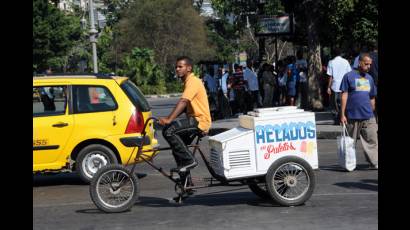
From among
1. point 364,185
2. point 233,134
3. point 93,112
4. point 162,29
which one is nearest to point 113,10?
point 162,29

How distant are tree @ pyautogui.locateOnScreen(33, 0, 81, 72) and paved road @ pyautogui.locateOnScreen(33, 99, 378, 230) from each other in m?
49.7

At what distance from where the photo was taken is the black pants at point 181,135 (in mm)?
8672

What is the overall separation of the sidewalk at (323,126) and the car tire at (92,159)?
6778mm

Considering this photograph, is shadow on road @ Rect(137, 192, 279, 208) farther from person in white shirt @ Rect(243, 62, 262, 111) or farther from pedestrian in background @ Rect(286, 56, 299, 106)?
person in white shirt @ Rect(243, 62, 262, 111)

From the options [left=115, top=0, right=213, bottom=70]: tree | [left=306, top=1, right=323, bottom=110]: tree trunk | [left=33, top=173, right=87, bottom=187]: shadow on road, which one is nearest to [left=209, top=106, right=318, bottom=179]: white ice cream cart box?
[left=33, top=173, right=87, bottom=187]: shadow on road

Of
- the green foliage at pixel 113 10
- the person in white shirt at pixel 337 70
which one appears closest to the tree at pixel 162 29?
the green foliage at pixel 113 10

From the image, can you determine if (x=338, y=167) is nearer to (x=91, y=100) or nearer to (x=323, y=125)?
(x=91, y=100)

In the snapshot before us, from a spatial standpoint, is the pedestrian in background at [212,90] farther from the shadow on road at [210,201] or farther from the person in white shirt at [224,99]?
the shadow on road at [210,201]

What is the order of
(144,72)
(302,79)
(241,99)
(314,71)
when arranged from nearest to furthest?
(314,71) < (241,99) < (302,79) < (144,72)

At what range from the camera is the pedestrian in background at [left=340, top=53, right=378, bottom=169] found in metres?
11.5

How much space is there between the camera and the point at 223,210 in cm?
870

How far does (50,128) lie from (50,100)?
0.51 metres

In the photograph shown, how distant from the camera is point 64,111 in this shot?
1134cm
